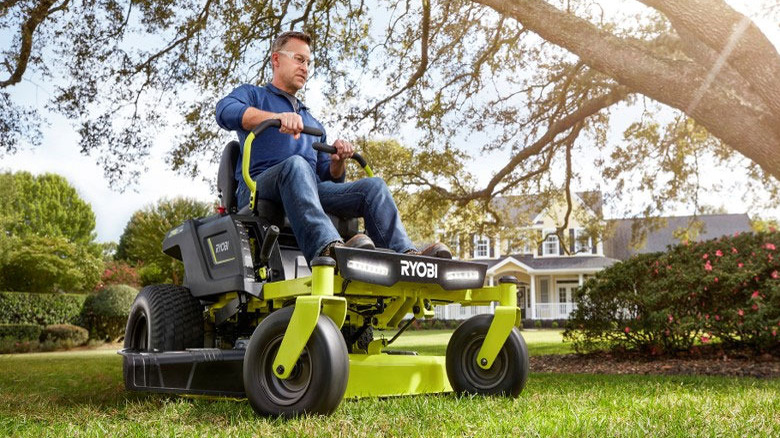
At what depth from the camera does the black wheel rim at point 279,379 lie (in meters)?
3.09

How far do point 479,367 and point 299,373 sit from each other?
1200 mm

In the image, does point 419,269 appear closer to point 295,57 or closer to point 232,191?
point 232,191

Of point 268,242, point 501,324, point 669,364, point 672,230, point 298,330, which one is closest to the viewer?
point 298,330

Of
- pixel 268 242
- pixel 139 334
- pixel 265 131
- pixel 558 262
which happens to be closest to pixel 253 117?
pixel 265 131

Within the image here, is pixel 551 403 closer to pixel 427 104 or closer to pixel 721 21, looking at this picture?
pixel 721 21

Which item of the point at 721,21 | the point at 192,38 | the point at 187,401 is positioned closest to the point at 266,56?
the point at 192,38

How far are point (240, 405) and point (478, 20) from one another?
9.51m

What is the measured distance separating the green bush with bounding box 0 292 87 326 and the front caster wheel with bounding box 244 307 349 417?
20891mm

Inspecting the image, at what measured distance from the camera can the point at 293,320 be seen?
2979mm

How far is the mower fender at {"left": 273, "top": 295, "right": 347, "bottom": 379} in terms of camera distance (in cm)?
293

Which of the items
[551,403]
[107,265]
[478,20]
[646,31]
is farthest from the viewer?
[107,265]

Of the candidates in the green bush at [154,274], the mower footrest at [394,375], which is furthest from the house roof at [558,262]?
the mower footrest at [394,375]

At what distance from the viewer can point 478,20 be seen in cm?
1179

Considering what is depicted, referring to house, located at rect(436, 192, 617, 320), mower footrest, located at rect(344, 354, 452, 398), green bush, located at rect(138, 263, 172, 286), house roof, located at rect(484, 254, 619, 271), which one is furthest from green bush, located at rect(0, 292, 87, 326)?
mower footrest, located at rect(344, 354, 452, 398)
